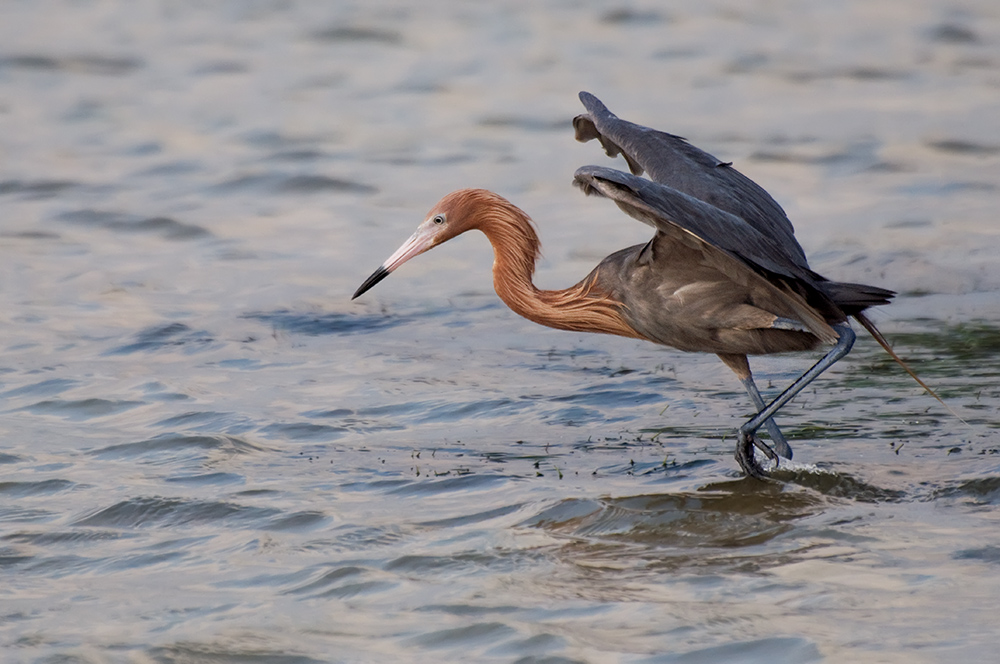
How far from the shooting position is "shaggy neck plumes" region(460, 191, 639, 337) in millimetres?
6895

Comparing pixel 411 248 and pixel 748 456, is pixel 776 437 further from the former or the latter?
pixel 411 248

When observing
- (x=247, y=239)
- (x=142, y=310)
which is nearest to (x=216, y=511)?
(x=142, y=310)

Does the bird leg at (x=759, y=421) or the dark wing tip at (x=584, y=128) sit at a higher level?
the dark wing tip at (x=584, y=128)

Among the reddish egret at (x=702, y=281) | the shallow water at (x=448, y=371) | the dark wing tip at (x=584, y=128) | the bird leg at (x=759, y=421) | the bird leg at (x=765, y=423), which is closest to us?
the shallow water at (x=448, y=371)

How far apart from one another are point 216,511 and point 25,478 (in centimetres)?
112

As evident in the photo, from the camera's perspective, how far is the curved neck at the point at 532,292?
689cm

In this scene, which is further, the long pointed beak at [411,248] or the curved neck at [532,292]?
the long pointed beak at [411,248]

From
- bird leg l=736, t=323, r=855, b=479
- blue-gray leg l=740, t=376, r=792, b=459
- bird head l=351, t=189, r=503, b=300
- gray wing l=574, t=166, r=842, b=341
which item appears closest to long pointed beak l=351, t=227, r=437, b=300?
bird head l=351, t=189, r=503, b=300

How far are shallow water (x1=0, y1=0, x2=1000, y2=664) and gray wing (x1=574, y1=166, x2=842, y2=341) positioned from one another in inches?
32.8

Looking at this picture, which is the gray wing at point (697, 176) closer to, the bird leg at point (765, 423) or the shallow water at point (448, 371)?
the bird leg at point (765, 423)

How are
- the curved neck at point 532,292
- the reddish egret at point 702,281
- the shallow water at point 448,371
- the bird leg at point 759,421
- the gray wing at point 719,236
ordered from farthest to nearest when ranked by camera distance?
the curved neck at point 532,292
the bird leg at point 759,421
the reddish egret at point 702,281
the gray wing at point 719,236
the shallow water at point 448,371

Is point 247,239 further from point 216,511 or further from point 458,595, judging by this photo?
point 458,595

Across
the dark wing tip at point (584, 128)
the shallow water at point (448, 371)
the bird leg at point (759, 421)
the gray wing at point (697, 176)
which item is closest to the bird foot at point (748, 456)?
the bird leg at point (759, 421)

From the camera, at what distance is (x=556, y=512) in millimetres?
6148
